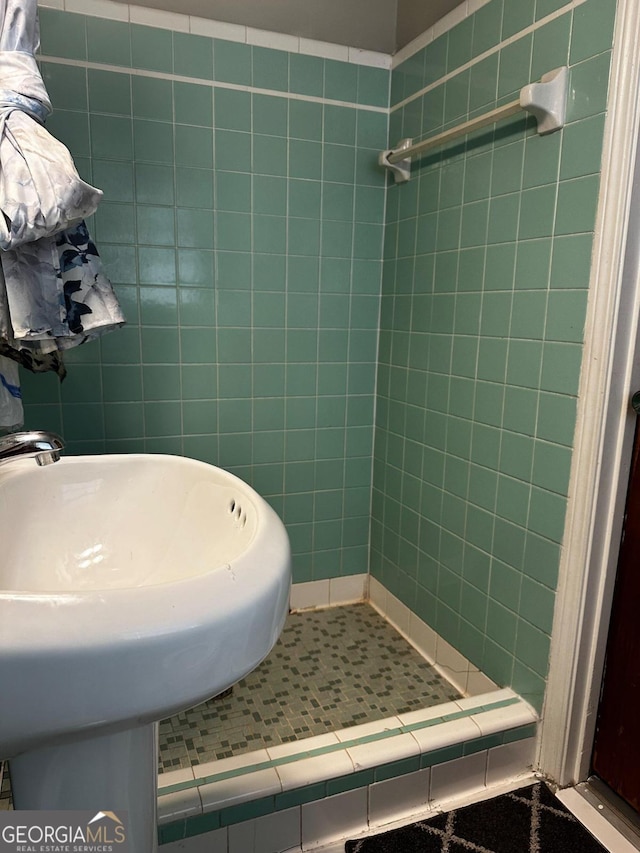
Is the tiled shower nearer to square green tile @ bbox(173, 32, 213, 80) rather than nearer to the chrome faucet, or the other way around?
square green tile @ bbox(173, 32, 213, 80)

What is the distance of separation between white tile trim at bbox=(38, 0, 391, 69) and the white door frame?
2.86ft

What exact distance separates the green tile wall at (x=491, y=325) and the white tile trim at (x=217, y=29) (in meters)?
0.14

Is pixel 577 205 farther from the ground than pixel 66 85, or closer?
closer

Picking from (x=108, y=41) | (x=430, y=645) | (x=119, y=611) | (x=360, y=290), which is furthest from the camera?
(x=360, y=290)

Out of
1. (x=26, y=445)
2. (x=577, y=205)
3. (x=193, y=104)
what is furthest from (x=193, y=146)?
(x=26, y=445)

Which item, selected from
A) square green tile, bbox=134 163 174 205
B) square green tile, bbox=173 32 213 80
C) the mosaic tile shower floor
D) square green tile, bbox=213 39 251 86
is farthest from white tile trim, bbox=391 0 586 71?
the mosaic tile shower floor

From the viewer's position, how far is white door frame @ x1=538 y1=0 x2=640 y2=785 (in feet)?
3.51

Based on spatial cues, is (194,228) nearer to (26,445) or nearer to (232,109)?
(232,109)

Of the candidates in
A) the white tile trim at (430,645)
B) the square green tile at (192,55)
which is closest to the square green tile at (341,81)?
the square green tile at (192,55)

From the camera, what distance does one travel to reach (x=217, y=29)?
1.57 meters

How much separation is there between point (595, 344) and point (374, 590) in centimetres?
120

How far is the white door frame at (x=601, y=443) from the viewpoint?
3.51 feet

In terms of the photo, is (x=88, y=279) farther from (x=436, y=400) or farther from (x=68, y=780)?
(x=436, y=400)

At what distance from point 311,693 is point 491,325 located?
3.48 feet
